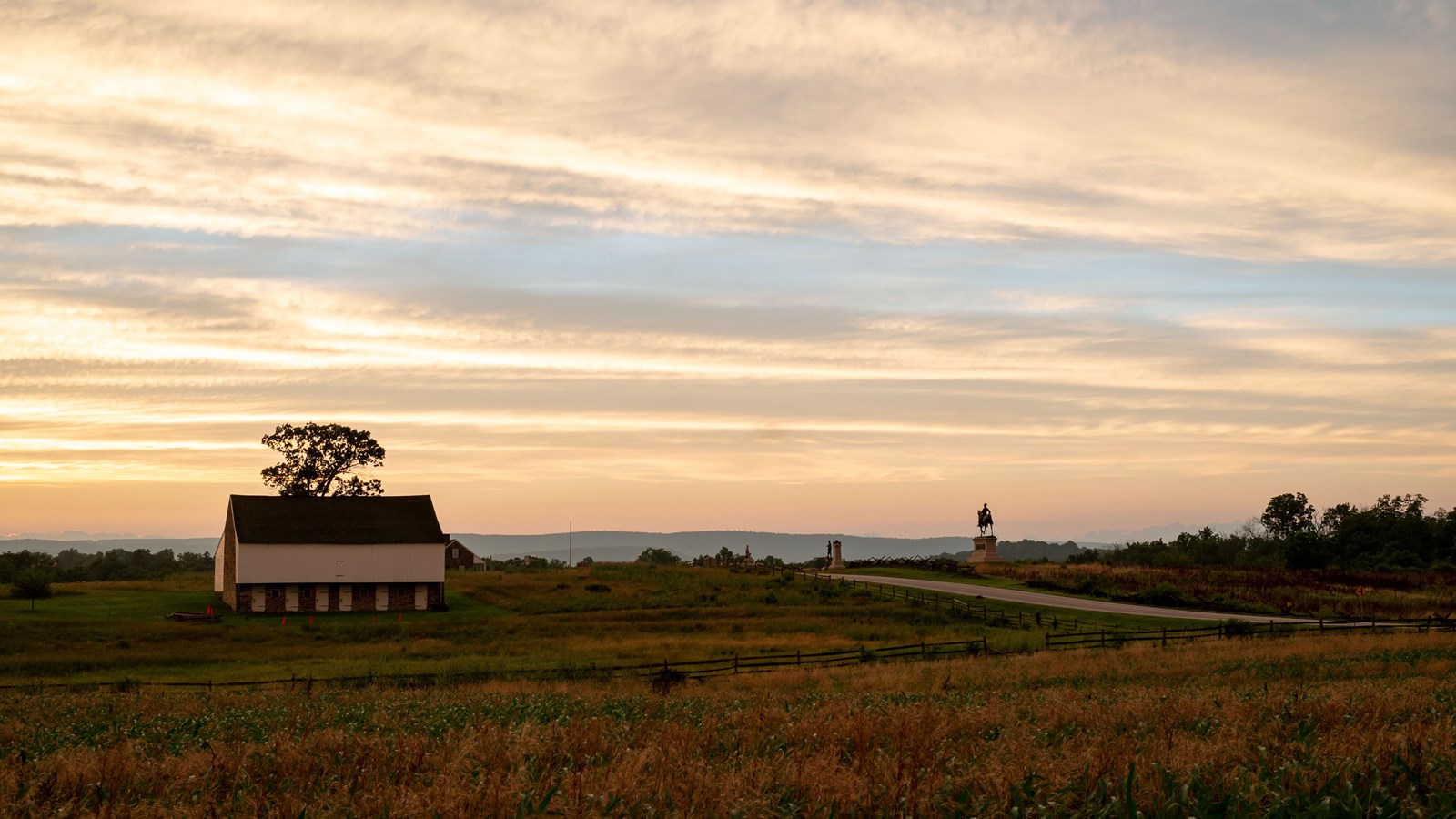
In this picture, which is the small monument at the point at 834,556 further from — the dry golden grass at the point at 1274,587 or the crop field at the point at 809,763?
the crop field at the point at 809,763

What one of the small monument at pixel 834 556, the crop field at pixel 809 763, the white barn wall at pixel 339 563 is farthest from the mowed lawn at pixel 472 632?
the small monument at pixel 834 556

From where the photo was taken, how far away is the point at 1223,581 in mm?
84812

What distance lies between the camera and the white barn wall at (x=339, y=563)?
7075cm

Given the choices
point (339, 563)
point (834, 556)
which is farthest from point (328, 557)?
point (834, 556)

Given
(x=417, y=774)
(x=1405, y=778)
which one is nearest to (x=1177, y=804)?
(x=1405, y=778)

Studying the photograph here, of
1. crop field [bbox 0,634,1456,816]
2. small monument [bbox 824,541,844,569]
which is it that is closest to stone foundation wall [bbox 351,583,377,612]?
small monument [bbox 824,541,844,569]

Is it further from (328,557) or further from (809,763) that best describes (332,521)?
(809,763)

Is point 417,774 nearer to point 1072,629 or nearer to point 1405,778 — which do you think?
point 1405,778

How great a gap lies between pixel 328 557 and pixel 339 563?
31.3 inches

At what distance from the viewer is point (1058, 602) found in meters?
71.3

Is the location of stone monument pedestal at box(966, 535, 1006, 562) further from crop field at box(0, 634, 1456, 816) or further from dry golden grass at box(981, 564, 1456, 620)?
crop field at box(0, 634, 1456, 816)

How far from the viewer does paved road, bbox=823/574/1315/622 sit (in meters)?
62.9

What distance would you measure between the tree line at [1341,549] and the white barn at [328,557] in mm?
76293

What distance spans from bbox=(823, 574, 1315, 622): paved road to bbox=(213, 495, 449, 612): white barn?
106 ft
